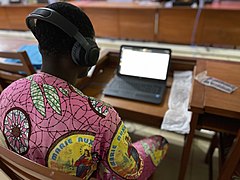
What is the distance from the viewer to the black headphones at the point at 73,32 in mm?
543

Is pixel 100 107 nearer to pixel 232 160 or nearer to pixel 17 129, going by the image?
pixel 17 129

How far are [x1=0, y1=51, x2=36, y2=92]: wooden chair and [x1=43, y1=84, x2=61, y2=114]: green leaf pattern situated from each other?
0.59 meters

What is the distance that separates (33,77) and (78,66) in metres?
0.14

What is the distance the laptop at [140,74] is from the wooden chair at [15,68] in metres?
0.44

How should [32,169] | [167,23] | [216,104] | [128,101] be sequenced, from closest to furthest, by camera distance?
[32,169] < [216,104] < [128,101] < [167,23]

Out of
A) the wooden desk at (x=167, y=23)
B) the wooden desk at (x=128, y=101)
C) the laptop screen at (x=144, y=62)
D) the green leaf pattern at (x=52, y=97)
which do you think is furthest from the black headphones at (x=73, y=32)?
the wooden desk at (x=167, y=23)

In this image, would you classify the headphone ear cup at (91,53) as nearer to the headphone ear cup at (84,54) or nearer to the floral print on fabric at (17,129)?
the headphone ear cup at (84,54)

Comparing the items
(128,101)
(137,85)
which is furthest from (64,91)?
(137,85)

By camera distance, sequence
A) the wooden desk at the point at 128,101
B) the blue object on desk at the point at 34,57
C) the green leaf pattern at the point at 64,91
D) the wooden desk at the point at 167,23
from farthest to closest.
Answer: the wooden desk at the point at 167,23 → the blue object on desk at the point at 34,57 → the wooden desk at the point at 128,101 → the green leaf pattern at the point at 64,91

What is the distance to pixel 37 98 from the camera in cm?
56

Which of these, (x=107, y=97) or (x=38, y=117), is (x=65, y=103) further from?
(x=107, y=97)

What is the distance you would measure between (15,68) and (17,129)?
69 cm

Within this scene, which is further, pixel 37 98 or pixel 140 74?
pixel 140 74

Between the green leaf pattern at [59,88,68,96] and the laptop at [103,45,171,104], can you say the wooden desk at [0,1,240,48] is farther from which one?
the green leaf pattern at [59,88,68,96]
